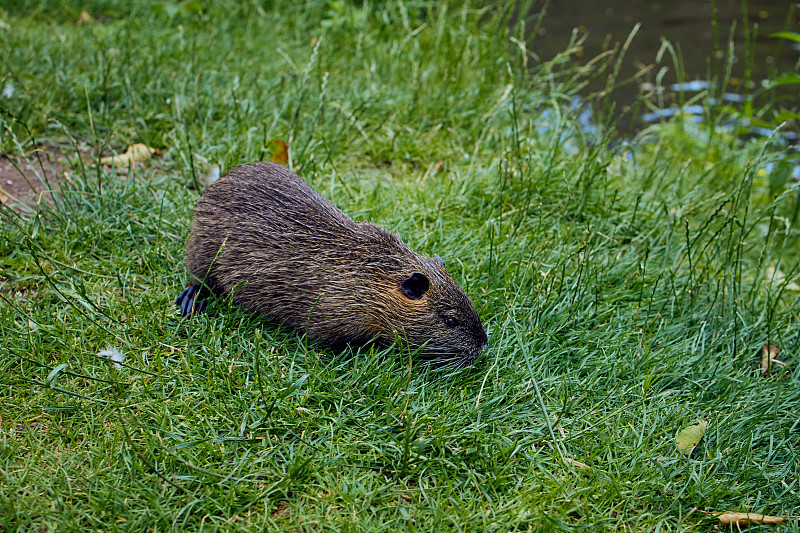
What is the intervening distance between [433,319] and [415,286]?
163mm

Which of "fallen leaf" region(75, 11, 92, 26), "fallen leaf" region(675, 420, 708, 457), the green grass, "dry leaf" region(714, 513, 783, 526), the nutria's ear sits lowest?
"dry leaf" region(714, 513, 783, 526)

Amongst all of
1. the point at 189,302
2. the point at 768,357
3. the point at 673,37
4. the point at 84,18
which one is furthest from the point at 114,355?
the point at 673,37

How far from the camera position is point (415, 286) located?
9.44 ft

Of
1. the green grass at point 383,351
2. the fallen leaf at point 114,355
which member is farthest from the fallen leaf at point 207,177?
the fallen leaf at point 114,355

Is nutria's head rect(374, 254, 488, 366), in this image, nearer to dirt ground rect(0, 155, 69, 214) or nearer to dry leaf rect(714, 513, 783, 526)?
dry leaf rect(714, 513, 783, 526)

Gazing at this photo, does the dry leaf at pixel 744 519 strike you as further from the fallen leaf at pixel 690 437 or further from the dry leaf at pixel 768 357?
the dry leaf at pixel 768 357

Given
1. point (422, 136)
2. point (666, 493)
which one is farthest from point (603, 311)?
point (422, 136)

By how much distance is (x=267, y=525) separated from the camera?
2.21 m

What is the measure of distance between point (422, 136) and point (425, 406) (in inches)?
110

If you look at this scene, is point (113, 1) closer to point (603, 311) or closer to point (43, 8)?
point (43, 8)

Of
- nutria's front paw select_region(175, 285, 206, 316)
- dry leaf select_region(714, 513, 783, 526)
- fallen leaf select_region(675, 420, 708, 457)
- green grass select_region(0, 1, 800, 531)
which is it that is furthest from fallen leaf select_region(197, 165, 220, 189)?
dry leaf select_region(714, 513, 783, 526)

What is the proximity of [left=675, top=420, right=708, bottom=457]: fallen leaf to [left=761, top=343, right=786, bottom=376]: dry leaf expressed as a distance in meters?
0.78

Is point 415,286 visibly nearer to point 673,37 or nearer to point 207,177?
point 207,177

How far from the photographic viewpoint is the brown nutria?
2.88 m
